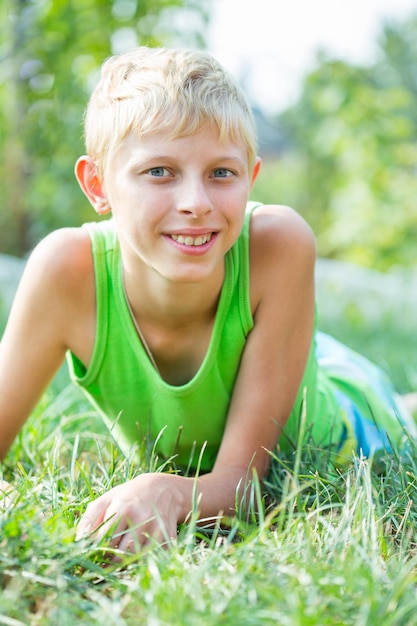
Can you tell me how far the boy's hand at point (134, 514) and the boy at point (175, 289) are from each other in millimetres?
198

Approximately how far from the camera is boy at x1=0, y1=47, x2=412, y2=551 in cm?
171

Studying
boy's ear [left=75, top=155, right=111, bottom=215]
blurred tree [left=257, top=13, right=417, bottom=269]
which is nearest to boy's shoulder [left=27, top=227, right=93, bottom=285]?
boy's ear [left=75, top=155, right=111, bottom=215]

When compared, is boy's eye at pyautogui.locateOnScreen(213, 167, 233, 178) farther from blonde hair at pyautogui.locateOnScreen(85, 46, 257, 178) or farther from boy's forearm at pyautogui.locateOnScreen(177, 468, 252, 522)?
boy's forearm at pyautogui.locateOnScreen(177, 468, 252, 522)

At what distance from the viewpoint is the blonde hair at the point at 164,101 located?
1.70 meters

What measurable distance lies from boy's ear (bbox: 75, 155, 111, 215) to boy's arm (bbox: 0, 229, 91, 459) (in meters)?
0.12

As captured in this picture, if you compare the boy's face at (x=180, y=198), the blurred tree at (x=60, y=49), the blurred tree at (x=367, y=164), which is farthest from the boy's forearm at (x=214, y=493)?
the blurred tree at (x=367, y=164)

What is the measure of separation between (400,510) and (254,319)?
25.2 inches

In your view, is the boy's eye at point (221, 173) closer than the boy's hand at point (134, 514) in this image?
No

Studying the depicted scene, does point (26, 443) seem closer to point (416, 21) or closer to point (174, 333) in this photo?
point (174, 333)

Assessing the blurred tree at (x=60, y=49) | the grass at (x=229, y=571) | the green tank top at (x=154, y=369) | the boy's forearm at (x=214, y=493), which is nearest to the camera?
the grass at (x=229, y=571)

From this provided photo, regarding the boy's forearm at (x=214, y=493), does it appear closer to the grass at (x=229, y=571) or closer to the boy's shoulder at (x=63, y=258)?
the grass at (x=229, y=571)

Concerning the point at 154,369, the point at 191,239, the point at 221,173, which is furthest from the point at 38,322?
the point at 221,173

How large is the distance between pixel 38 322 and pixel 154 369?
1.01 ft

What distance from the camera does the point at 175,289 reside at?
1913 millimetres
